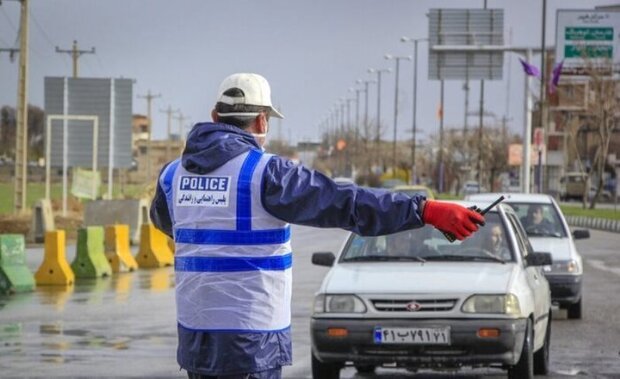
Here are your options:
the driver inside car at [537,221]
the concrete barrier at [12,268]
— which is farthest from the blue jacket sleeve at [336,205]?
the concrete barrier at [12,268]

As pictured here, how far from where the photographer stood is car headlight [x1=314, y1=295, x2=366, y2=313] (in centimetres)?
1116

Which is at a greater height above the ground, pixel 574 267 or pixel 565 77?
pixel 565 77

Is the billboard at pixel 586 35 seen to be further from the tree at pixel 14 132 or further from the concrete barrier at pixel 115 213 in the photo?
the tree at pixel 14 132

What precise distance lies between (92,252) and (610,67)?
3994cm

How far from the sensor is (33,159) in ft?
423

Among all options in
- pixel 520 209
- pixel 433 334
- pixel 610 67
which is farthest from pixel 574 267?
pixel 610 67

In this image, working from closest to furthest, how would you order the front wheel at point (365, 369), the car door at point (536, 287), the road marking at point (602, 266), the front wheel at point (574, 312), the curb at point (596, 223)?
the car door at point (536, 287)
the front wheel at point (365, 369)
the front wheel at point (574, 312)
the road marking at point (602, 266)
the curb at point (596, 223)

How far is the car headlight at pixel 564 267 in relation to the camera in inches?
687

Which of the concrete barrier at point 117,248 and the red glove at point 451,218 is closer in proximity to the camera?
the red glove at point 451,218

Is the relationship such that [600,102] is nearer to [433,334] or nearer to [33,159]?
[433,334]

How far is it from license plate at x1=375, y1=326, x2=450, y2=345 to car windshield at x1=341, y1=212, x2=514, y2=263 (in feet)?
4.44

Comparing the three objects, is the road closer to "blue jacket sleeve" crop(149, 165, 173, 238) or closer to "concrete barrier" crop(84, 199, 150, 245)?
"blue jacket sleeve" crop(149, 165, 173, 238)

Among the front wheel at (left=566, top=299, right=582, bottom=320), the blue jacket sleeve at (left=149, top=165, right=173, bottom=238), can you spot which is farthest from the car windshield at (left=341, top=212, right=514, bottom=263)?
the blue jacket sleeve at (left=149, top=165, right=173, bottom=238)

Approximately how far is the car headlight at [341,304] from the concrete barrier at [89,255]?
1383 centimetres
